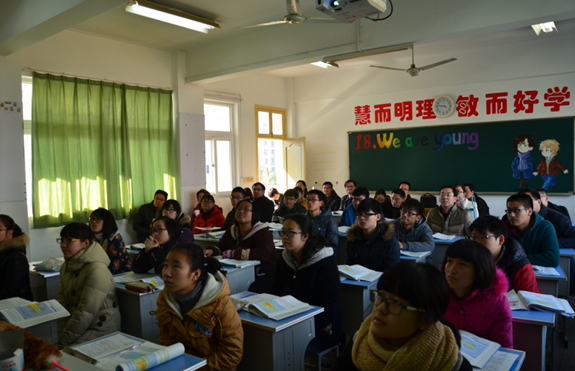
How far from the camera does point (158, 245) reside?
10.4 ft

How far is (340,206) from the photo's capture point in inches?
317

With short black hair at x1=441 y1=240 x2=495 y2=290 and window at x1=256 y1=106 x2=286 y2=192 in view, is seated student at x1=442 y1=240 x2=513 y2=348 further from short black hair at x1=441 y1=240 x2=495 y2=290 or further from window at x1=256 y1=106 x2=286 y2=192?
window at x1=256 y1=106 x2=286 y2=192

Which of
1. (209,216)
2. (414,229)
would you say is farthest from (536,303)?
(209,216)

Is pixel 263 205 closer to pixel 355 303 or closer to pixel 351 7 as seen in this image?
pixel 355 303

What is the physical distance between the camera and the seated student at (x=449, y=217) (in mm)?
4824

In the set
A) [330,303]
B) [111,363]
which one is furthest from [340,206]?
[111,363]

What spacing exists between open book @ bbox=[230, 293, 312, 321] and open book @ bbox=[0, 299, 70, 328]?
91 centimetres

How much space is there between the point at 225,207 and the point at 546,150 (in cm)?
570

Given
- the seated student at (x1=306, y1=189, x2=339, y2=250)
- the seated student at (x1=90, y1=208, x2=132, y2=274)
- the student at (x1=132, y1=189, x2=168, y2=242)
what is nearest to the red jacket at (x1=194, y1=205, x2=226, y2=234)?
the student at (x1=132, y1=189, x2=168, y2=242)

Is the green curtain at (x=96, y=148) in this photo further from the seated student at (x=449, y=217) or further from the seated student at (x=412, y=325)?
the seated student at (x=412, y=325)

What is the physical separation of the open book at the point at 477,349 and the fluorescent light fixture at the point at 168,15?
4613mm

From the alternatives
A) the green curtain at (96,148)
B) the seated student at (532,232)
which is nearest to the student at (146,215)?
the green curtain at (96,148)

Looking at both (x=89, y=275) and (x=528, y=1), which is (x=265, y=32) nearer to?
(x=528, y=1)

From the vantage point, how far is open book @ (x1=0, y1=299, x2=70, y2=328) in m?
2.06
